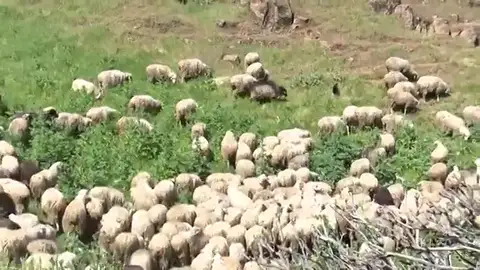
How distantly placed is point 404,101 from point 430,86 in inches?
28.1

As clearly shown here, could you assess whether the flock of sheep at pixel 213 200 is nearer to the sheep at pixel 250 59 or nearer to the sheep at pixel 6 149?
the sheep at pixel 6 149

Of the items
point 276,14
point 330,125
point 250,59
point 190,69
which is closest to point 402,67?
point 330,125

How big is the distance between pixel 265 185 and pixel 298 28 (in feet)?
19.9

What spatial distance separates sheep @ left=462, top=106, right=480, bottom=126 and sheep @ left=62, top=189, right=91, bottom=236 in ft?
18.0

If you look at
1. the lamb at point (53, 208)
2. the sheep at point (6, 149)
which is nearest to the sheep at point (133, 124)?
the sheep at point (6, 149)

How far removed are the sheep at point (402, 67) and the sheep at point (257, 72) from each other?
1.97 m

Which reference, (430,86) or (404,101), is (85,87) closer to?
(404,101)

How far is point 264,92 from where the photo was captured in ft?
37.9

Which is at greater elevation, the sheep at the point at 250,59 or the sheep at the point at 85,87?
the sheep at the point at 250,59

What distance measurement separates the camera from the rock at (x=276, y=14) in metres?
14.7

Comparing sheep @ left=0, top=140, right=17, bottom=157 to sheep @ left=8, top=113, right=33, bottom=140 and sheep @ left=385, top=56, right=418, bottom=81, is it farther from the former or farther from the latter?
sheep @ left=385, top=56, right=418, bottom=81

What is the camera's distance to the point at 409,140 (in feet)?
34.4

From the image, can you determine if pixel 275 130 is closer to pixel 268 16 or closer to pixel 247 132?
pixel 247 132

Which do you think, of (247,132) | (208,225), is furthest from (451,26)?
(208,225)
